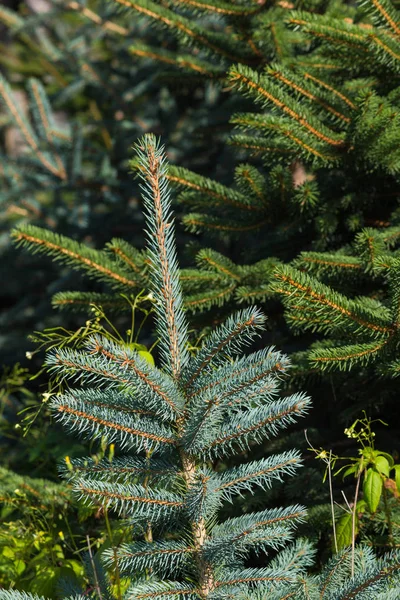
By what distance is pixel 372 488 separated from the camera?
1.51m

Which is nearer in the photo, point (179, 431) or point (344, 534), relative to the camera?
point (179, 431)

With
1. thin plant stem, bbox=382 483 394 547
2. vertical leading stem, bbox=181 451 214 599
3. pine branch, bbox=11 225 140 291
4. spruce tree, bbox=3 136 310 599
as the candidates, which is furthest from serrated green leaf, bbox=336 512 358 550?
pine branch, bbox=11 225 140 291

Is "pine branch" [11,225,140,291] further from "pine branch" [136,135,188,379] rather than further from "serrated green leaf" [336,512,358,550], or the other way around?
"serrated green leaf" [336,512,358,550]

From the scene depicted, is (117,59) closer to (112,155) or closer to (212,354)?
(112,155)

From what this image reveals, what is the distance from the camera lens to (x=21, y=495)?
2.09 metres

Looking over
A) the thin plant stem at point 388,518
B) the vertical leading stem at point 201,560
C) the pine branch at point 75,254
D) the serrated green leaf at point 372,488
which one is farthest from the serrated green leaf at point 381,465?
the pine branch at point 75,254

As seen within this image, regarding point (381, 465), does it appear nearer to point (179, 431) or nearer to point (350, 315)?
point (350, 315)

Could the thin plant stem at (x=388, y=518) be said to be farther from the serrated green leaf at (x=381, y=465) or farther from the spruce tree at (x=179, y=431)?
the spruce tree at (x=179, y=431)

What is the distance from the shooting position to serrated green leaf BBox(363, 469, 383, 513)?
151 centimetres

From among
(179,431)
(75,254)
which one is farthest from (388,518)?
(75,254)

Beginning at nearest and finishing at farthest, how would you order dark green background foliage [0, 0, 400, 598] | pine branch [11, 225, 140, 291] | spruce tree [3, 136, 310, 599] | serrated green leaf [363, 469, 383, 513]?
spruce tree [3, 136, 310, 599]
serrated green leaf [363, 469, 383, 513]
dark green background foliage [0, 0, 400, 598]
pine branch [11, 225, 140, 291]

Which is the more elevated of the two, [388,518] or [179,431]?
[179,431]

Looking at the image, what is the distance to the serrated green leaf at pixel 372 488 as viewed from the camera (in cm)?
151

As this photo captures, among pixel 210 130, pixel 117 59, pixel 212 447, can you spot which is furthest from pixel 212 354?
pixel 117 59
